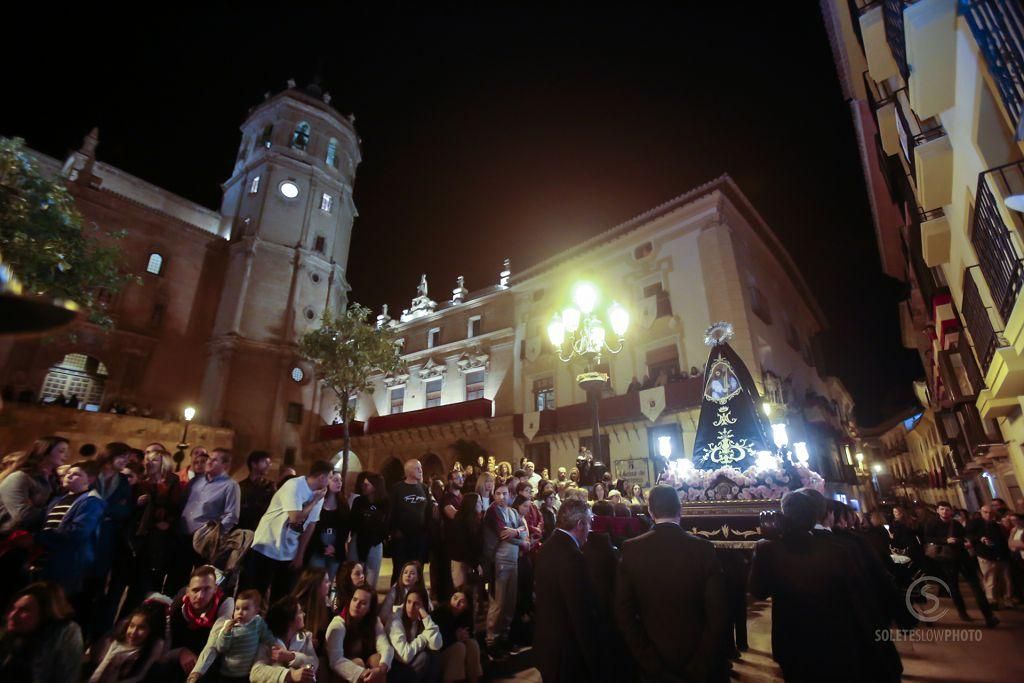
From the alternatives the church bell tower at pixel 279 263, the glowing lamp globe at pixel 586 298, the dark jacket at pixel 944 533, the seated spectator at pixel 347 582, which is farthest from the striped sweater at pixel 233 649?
the church bell tower at pixel 279 263

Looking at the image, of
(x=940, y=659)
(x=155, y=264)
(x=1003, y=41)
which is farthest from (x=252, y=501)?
(x=155, y=264)

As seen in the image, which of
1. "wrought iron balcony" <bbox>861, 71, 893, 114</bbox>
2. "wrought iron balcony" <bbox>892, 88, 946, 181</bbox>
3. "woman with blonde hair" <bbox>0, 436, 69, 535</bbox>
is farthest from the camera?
"wrought iron balcony" <bbox>861, 71, 893, 114</bbox>

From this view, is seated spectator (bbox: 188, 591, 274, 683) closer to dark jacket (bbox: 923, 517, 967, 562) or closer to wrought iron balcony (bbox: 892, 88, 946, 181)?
dark jacket (bbox: 923, 517, 967, 562)

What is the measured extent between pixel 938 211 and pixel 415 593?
12.8 metres

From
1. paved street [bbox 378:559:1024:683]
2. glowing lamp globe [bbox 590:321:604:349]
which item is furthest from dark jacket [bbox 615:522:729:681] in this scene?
glowing lamp globe [bbox 590:321:604:349]

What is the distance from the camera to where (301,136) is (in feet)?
115

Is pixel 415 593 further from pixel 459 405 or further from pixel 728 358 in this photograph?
pixel 459 405

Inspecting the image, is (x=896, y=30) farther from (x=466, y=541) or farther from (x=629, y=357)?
(x=629, y=357)

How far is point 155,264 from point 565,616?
113 ft

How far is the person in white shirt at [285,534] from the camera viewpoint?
→ 4949 millimetres

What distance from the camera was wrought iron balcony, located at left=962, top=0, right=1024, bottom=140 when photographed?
14.3 ft

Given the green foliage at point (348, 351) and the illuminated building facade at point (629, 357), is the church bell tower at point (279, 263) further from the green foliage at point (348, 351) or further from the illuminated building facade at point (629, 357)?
Answer: the green foliage at point (348, 351)

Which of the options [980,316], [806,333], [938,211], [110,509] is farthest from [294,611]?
[806,333]

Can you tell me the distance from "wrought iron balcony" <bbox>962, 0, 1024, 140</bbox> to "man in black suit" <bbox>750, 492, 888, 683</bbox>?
171 inches
